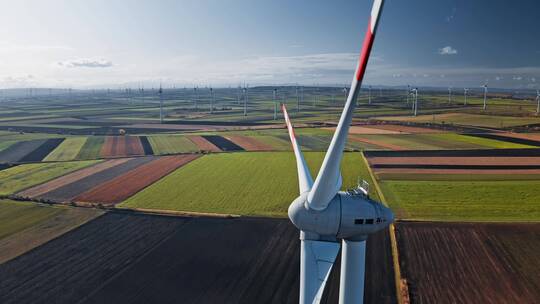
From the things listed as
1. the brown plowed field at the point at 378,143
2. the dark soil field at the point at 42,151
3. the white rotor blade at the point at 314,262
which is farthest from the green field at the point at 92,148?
the white rotor blade at the point at 314,262

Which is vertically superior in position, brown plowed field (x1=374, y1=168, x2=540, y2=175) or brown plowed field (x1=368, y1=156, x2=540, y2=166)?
brown plowed field (x1=368, y1=156, x2=540, y2=166)

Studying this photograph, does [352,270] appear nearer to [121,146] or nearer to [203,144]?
[203,144]

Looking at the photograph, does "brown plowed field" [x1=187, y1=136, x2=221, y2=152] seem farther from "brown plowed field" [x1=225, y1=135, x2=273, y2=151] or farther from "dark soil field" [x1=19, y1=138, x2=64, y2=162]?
"dark soil field" [x1=19, y1=138, x2=64, y2=162]

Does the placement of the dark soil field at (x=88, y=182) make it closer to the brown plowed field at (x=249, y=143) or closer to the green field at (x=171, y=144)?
the green field at (x=171, y=144)

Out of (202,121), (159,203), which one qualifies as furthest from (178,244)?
(202,121)

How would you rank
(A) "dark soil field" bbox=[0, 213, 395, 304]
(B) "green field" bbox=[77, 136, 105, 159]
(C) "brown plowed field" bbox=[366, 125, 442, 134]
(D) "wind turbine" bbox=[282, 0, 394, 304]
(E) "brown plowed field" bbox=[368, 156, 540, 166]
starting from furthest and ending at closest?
(C) "brown plowed field" bbox=[366, 125, 442, 134] → (B) "green field" bbox=[77, 136, 105, 159] → (E) "brown plowed field" bbox=[368, 156, 540, 166] → (A) "dark soil field" bbox=[0, 213, 395, 304] → (D) "wind turbine" bbox=[282, 0, 394, 304]

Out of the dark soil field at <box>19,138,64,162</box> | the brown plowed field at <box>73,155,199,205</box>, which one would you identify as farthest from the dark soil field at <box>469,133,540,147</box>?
the dark soil field at <box>19,138,64,162</box>

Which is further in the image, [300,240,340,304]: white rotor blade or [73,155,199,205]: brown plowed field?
[73,155,199,205]: brown plowed field
